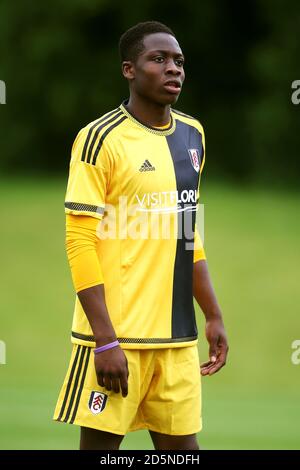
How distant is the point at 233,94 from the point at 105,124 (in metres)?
20.3

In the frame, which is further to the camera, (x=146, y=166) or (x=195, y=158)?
(x=195, y=158)

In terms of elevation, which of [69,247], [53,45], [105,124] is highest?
[53,45]

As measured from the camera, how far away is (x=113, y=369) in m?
3.81

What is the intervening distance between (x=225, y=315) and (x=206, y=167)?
1110 centimetres

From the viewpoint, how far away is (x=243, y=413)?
26.4 ft

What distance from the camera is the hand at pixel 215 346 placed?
426 centimetres

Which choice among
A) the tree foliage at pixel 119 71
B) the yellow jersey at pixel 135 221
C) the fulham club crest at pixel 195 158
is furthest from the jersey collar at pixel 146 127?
the tree foliage at pixel 119 71

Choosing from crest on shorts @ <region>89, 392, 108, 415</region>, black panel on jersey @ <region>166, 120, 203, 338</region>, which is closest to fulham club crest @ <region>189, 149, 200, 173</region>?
black panel on jersey @ <region>166, 120, 203, 338</region>

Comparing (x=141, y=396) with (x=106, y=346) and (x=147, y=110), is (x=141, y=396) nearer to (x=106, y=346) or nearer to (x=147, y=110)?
(x=106, y=346)

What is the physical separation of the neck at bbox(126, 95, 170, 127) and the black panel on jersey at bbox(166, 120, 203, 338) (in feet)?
0.26

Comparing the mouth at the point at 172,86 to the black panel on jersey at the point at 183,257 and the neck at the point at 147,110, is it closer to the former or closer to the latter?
the neck at the point at 147,110

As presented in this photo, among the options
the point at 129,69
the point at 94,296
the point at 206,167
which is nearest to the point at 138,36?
the point at 129,69

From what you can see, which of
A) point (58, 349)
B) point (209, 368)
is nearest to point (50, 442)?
point (209, 368)

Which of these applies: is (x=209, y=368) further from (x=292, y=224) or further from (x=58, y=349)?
(x=292, y=224)
